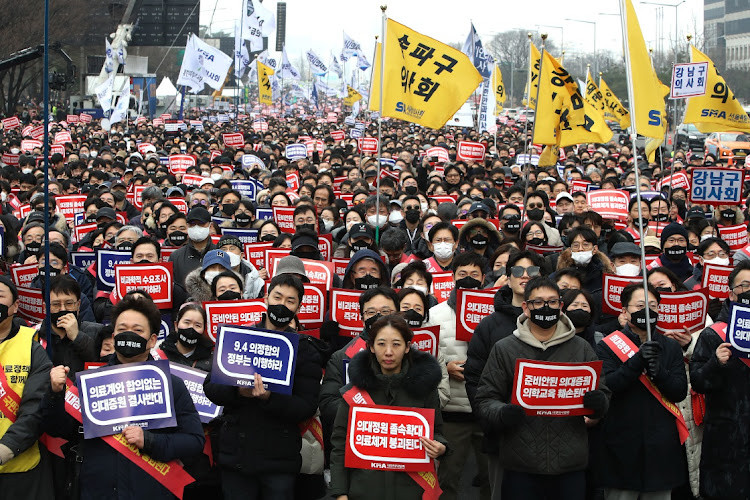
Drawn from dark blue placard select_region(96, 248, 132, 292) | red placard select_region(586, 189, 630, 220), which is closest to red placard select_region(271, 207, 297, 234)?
dark blue placard select_region(96, 248, 132, 292)

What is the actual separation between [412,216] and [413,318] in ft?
16.5

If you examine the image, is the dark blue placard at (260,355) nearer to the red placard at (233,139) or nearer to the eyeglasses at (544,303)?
the eyeglasses at (544,303)

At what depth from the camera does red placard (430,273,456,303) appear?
8250 mm

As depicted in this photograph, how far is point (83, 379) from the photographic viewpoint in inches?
195

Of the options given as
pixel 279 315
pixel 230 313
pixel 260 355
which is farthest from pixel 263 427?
pixel 230 313

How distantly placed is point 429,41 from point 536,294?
609cm

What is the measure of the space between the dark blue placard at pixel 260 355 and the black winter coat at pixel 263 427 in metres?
0.11

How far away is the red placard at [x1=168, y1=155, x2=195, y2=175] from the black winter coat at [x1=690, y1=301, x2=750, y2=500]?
16706 millimetres

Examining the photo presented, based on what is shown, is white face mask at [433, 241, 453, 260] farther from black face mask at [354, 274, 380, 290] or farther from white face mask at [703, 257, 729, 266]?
white face mask at [703, 257, 729, 266]

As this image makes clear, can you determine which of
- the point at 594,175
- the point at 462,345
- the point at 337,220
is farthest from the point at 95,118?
the point at 462,345

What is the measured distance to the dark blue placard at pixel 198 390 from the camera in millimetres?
5945

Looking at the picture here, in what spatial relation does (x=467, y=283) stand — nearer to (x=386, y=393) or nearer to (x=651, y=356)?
(x=651, y=356)

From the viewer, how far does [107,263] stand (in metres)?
9.36

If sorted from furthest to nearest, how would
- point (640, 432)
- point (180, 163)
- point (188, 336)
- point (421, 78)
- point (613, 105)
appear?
point (613, 105)
point (180, 163)
point (421, 78)
point (188, 336)
point (640, 432)
